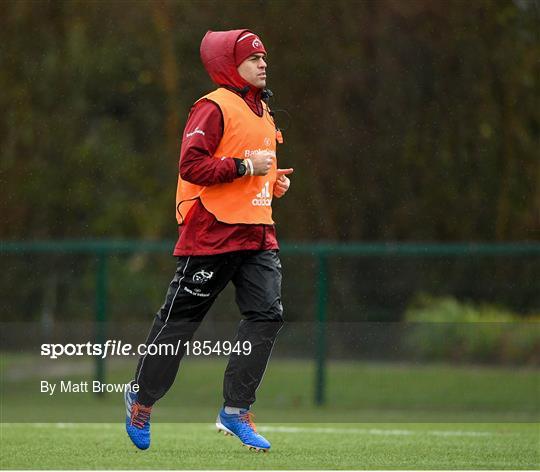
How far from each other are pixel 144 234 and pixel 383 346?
6354 mm

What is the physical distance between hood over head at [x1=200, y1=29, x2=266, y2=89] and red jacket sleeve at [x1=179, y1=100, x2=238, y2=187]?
0.75ft

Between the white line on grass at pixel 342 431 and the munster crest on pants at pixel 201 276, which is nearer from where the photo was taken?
the munster crest on pants at pixel 201 276

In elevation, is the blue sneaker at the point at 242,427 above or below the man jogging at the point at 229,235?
below

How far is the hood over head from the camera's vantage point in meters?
5.90

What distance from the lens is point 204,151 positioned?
568cm

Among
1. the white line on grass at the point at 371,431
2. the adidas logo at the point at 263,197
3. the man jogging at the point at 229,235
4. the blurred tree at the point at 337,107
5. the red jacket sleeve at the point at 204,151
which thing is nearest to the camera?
the red jacket sleeve at the point at 204,151

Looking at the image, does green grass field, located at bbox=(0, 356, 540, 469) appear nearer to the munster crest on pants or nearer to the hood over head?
the munster crest on pants

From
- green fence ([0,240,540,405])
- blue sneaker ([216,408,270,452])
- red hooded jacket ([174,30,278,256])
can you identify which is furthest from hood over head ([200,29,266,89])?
green fence ([0,240,540,405])

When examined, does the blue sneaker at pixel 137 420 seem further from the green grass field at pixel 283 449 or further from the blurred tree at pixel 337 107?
the blurred tree at pixel 337 107

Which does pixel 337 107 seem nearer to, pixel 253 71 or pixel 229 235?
pixel 253 71

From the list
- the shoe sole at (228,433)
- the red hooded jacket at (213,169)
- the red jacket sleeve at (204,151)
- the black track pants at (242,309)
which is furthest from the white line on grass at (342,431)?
the red jacket sleeve at (204,151)

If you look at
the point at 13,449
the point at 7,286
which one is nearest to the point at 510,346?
the point at 7,286

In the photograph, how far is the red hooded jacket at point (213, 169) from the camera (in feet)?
18.5

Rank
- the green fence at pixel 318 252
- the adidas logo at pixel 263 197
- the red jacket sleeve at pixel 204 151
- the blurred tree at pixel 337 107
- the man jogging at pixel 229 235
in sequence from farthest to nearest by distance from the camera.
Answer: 1. the blurred tree at pixel 337 107
2. the green fence at pixel 318 252
3. the adidas logo at pixel 263 197
4. the man jogging at pixel 229 235
5. the red jacket sleeve at pixel 204 151
